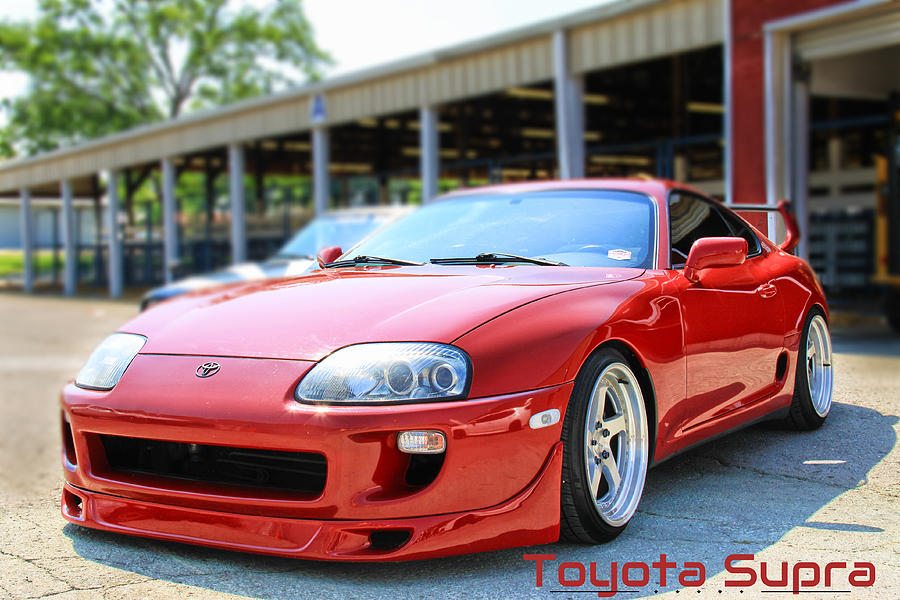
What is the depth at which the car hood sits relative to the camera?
3061 millimetres

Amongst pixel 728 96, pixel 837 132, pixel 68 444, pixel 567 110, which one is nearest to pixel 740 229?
pixel 68 444

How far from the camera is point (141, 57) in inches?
2010

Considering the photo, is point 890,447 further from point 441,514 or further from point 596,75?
point 596,75

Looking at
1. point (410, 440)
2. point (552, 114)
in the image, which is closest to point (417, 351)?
point (410, 440)

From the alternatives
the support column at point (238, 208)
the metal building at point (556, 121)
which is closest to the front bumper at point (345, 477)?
the metal building at point (556, 121)

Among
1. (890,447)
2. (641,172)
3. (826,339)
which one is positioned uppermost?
(641,172)

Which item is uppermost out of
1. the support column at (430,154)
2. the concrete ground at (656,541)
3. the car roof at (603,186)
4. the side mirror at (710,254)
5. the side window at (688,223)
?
the support column at (430,154)

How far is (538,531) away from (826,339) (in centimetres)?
283

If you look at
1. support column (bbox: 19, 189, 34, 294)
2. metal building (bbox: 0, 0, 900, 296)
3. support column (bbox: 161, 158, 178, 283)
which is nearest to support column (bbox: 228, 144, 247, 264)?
metal building (bbox: 0, 0, 900, 296)

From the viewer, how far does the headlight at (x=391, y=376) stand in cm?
286

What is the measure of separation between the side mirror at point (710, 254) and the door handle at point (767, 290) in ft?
1.77

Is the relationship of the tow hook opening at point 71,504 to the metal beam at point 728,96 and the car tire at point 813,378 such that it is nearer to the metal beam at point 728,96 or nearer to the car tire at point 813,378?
the car tire at point 813,378

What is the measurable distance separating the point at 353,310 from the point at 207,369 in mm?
511

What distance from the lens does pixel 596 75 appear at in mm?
19016
